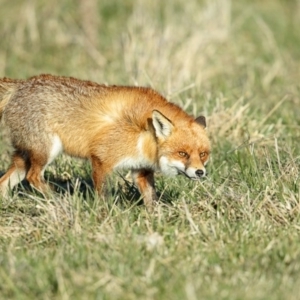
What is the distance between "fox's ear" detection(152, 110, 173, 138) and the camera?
6.38 m

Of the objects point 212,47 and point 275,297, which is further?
point 212,47

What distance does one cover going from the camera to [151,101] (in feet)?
22.4

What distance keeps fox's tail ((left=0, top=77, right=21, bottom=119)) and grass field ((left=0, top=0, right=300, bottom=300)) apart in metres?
0.85

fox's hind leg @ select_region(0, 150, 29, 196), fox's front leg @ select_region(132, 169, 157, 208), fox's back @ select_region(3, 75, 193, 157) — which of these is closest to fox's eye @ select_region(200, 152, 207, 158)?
fox's back @ select_region(3, 75, 193, 157)

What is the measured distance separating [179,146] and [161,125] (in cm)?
23

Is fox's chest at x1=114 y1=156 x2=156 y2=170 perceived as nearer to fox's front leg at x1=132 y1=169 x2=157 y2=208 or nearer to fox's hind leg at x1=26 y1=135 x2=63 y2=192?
fox's front leg at x1=132 y1=169 x2=157 y2=208

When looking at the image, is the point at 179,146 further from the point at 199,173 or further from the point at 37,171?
the point at 37,171

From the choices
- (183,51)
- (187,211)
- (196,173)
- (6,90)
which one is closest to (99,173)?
(196,173)

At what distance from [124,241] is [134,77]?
5.08 metres

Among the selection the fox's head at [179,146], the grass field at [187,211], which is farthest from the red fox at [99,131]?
the grass field at [187,211]

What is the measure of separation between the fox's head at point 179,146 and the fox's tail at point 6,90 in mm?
1518

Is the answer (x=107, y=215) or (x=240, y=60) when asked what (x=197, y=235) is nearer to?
(x=107, y=215)

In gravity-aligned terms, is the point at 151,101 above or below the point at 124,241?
above

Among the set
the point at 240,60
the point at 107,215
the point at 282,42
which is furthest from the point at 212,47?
the point at 107,215
